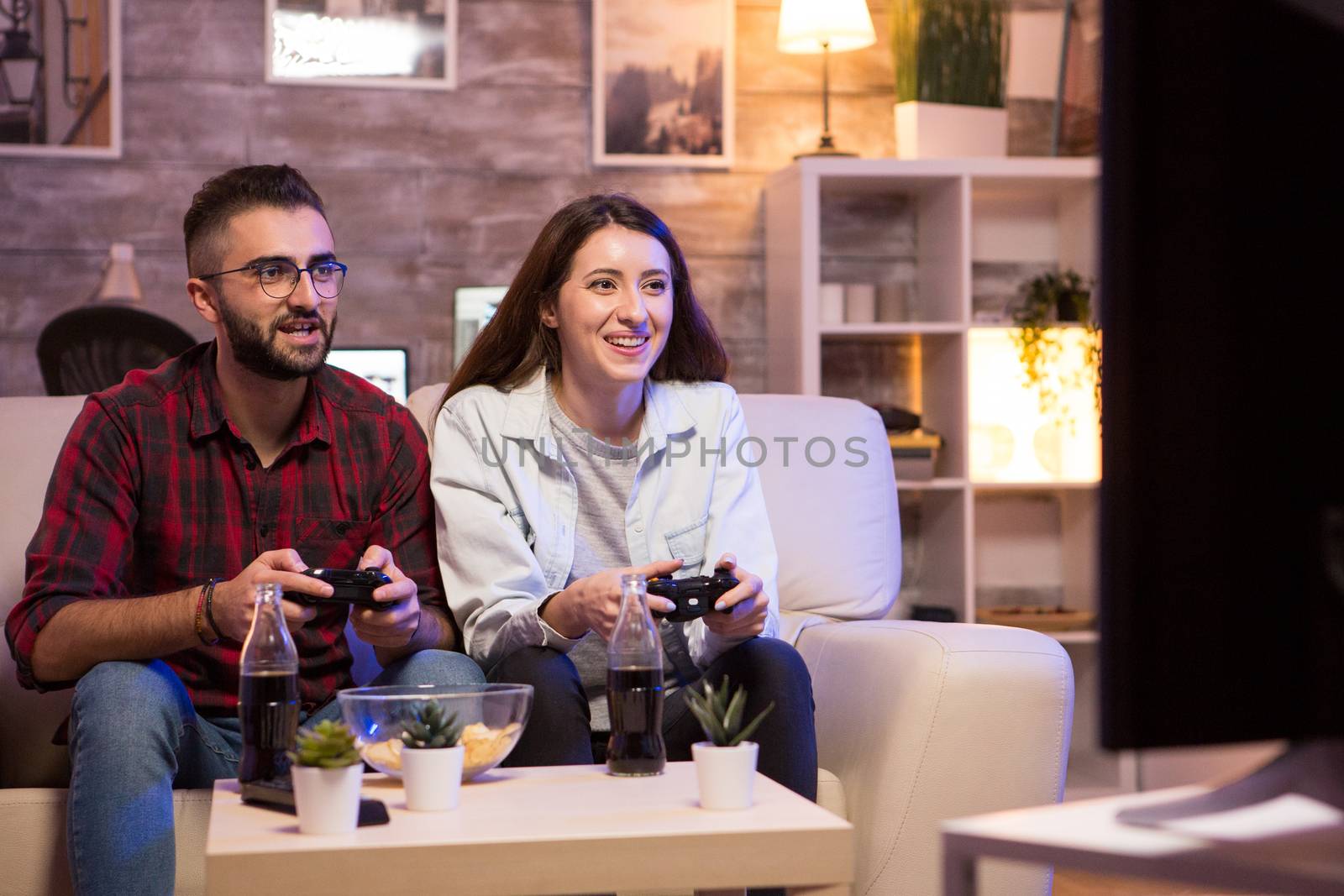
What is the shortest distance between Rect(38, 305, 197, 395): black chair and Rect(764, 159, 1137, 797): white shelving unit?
1.55 meters

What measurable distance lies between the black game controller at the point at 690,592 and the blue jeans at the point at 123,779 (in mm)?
593

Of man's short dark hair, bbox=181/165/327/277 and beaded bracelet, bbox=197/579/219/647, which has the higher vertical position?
man's short dark hair, bbox=181/165/327/277

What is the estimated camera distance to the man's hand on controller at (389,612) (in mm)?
1696

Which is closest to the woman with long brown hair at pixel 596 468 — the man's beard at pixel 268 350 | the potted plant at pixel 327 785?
the man's beard at pixel 268 350

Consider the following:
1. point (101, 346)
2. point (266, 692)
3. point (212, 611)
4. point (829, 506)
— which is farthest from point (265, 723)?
point (101, 346)

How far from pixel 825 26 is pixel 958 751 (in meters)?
2.23

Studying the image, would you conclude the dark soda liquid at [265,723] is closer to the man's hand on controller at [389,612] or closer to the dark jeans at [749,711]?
the man's hand on controller at [389,612]

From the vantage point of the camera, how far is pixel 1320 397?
71cm

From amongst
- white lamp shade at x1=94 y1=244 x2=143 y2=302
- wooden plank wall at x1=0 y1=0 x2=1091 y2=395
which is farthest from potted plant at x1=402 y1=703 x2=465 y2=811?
white lamp shade at x1=94 y1=244 x2=143 y2=302

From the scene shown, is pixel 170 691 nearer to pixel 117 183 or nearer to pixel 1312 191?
pixel 1312 191

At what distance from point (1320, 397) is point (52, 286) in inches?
132

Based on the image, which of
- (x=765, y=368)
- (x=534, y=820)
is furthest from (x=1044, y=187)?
(x=534, y=820)

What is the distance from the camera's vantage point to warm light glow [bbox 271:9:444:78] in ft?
11.7

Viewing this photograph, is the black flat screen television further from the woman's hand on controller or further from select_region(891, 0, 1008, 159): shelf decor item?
select_region(891, 0, 1008, 159): shelf decor item
